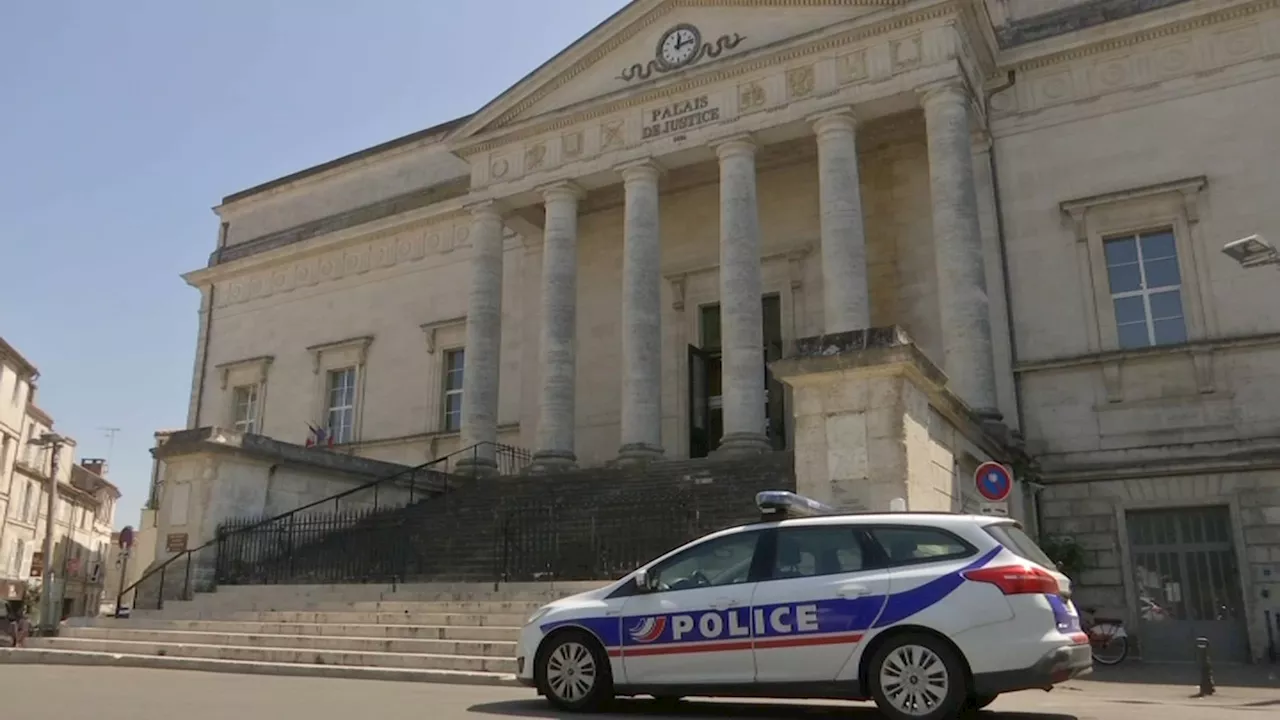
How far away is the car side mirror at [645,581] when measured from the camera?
299 inches

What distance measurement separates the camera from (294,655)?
11992 millimetres

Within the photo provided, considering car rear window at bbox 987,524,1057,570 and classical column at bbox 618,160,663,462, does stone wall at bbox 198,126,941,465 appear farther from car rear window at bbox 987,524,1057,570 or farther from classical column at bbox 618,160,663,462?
car rear window at bbox 987,524,1057,570

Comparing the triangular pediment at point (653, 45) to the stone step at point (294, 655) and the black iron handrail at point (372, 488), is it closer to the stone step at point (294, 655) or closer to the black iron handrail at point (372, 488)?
the black iron handrail at point (372, 488)

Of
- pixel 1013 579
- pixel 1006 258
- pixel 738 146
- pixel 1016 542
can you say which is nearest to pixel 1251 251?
pixel 1016 542

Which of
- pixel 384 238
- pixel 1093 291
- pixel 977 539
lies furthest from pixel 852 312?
pixel 384 238

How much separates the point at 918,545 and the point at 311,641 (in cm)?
884

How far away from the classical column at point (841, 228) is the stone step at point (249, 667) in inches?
410

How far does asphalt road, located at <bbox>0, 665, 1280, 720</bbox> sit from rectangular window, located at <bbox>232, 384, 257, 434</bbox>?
2182 cm

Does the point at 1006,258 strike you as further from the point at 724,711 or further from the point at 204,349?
the point at 204,349

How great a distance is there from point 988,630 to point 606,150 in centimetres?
1783

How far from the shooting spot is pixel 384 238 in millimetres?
30188

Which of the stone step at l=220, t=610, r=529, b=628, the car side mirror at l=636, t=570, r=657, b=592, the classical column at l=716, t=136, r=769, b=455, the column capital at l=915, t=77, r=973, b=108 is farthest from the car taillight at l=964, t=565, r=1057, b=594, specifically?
A: the column capital at l=915, t=77, r=973, b=108

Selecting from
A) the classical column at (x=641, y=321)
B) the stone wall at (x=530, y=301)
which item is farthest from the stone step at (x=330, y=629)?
the stone wall at (x=530, y=301)

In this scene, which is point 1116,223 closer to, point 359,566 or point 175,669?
point 359,566
